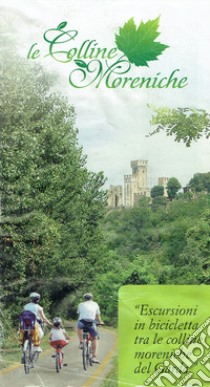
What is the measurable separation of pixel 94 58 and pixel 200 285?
73 cm

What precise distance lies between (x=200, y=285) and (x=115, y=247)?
0.91 ft

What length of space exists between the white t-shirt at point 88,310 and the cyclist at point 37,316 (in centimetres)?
10

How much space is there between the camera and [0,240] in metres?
9.88

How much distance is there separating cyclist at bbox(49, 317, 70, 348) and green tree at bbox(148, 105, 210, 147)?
0.64m

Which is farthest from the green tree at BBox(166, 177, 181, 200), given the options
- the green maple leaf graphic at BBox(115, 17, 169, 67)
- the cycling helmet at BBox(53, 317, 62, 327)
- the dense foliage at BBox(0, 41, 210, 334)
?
the cycling helmet at BBox(53, 317, 62, 327)

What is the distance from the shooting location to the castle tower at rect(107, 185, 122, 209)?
391 inches

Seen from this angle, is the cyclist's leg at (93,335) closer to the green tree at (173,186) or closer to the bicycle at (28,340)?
the bicycle at (28,340)

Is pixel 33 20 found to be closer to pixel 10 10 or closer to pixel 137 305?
pixel 10 10

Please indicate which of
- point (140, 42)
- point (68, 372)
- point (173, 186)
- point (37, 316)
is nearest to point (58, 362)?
point (68, 372)

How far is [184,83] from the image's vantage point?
987 cm

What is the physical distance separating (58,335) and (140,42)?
89 centimetres

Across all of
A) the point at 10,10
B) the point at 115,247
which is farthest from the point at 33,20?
the point at 115,247

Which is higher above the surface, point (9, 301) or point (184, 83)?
point (184, 83)

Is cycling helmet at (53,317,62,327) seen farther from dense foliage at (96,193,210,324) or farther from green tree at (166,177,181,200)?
green tree at (166,177,181,200)
